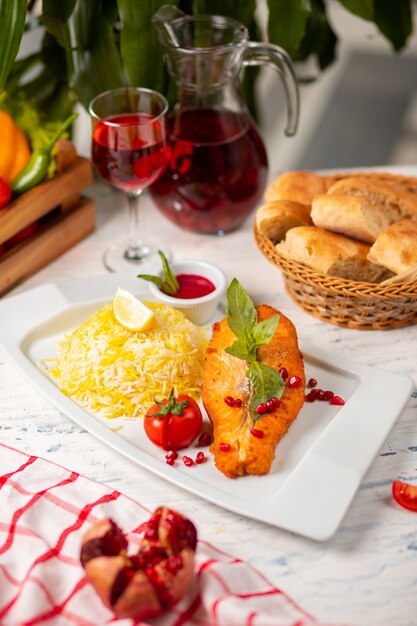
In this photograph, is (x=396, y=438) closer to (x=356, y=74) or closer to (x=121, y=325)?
(x=121, y=325)

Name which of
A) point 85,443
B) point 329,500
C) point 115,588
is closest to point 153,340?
point 85,443

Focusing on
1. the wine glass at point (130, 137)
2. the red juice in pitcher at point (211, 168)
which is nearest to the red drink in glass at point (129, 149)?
the wine glass at point (130, 137)

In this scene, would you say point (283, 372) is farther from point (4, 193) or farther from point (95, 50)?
point (95, 50)

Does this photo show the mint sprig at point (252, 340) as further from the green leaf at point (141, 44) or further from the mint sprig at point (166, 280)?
the green leaf at point (141, 44)

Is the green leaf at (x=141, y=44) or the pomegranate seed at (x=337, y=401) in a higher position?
the green leaf at (x=141, y=44)

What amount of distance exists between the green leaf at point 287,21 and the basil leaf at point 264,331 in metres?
1.20

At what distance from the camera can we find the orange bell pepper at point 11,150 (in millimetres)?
2330

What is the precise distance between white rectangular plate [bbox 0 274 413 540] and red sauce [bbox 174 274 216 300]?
0.09 metres

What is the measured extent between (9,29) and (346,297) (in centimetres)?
115

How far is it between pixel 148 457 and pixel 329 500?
0.40 metres

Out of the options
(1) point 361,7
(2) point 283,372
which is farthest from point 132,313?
(1) point 361,7

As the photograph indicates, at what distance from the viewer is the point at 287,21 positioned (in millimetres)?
2545

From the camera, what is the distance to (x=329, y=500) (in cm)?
158

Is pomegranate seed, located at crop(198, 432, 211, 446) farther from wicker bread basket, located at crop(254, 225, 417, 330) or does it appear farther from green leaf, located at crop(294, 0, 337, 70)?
green leaf, located at crop(294, 0, 337, 70)
